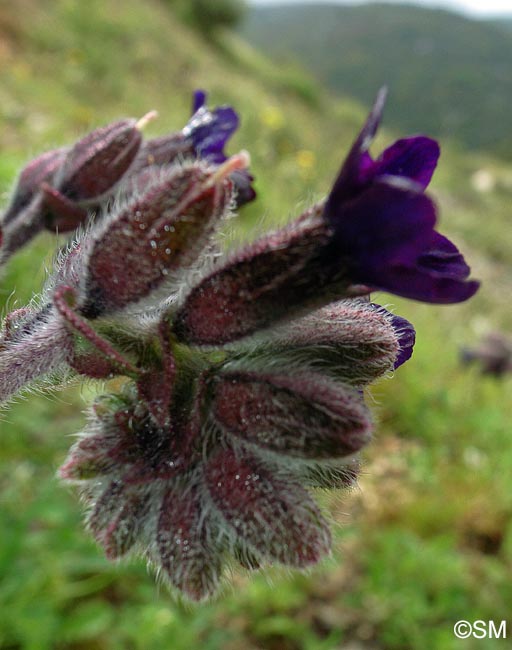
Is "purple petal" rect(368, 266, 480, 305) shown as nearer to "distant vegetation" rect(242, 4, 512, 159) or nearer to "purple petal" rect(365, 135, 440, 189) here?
"purple petal" rect(365, 135, 440, 189)

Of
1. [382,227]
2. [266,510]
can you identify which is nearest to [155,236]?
[382,227]

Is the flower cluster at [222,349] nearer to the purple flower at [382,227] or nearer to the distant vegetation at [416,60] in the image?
the purple flower at [382,227]

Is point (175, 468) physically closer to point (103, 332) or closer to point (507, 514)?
point (103, 332)

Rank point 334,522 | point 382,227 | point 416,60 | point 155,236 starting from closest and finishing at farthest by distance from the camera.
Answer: point 382,227 < point 155,236 < point 334,522 < point 416,60

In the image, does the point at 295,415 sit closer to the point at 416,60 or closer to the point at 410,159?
the point at 410,159

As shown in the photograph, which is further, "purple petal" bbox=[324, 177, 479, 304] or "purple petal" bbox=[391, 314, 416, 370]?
"purple petal" bbox=[391, 314, 416, 370]

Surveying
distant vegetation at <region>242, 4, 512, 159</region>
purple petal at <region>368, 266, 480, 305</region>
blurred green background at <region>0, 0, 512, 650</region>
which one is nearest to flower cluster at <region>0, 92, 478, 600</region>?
purple petal at <region>368, 266, 480, 305</region>
